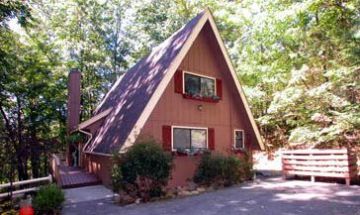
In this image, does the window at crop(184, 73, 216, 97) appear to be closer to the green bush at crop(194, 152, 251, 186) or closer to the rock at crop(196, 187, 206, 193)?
the green bush at crop(194, 152, 251, 186)

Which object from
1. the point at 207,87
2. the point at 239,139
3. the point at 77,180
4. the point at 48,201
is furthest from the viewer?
the point at 239,139

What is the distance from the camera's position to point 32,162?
15070 millimetres

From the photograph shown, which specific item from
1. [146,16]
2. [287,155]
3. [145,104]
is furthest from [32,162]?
[146,16]

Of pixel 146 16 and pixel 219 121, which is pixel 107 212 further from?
pixel 146 16

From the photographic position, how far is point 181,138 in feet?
42.4

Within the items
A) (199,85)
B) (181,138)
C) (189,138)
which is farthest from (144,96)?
(199,85)

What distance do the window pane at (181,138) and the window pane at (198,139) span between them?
0.27m

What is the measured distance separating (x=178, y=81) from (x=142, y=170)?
164 inches

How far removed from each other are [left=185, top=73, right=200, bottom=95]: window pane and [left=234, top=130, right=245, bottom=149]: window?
10.0 feet

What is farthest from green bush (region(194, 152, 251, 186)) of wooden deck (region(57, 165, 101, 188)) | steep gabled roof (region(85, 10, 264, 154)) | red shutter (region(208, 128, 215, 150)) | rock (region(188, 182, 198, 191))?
wooden deck (region(57, 165, 101, 188))

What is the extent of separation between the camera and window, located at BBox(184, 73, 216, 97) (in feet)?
43.9

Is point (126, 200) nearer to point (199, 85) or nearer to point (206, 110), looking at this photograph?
point (206, 110)

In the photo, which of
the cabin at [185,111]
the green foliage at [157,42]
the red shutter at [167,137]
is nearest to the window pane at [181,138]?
the cabin at [185,111]

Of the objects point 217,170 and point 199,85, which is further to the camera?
point 199,85
